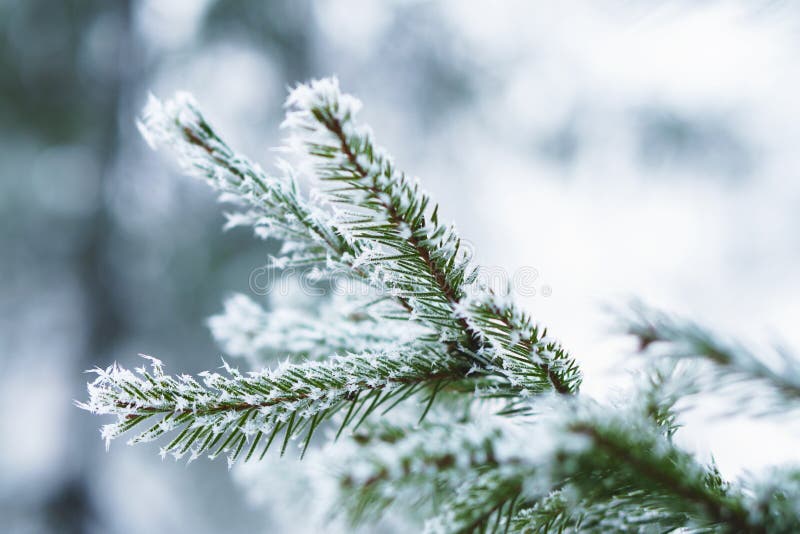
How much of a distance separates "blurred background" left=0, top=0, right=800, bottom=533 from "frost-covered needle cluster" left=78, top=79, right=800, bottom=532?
1.37m

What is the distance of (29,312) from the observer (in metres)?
2.52

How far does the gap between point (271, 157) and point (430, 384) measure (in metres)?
1.97

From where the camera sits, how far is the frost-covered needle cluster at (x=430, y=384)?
0.73 ft

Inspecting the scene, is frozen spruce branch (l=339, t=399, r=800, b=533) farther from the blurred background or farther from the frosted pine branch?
the blurred background

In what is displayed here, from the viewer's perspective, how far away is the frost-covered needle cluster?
0.73 feet

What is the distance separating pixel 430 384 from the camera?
33 centimetres

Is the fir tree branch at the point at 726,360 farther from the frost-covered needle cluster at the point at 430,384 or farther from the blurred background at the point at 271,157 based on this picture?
the blurred background at the point at 271,157

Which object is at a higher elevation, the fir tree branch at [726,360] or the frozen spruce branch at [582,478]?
the fir tree branch at [726,360]

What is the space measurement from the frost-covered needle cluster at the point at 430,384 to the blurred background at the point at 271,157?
1375mm

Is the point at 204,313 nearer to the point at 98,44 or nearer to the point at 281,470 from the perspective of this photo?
the point at 98,44

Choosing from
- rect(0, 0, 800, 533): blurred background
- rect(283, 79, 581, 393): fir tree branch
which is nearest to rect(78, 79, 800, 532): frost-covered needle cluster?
rect(283, 79, 581, 393): fir tree branch

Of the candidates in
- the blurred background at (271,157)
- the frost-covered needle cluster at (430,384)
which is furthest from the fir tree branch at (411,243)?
the blurred background at (271,157)

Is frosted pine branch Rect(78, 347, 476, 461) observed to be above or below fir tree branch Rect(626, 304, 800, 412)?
below

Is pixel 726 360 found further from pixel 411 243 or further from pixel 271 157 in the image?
pixel 271 157
